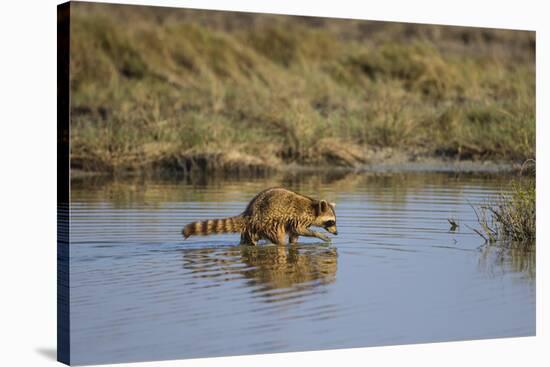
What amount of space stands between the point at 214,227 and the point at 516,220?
2909mm

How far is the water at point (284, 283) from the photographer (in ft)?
30.8

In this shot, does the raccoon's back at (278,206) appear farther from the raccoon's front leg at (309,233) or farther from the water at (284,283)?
the water at (284,283)

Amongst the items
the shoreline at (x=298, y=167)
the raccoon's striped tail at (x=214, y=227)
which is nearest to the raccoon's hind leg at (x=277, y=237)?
the raccoon's striped tail at (x=214, y=227)

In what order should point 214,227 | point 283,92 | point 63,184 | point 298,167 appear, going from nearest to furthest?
point 63,184
point 214,227
point 298,167
point 283,92

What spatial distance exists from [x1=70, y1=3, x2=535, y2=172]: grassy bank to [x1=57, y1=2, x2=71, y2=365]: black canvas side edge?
5.68 m

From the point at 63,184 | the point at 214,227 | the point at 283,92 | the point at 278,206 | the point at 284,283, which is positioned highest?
the point at 283,92

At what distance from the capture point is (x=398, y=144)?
15961 mm

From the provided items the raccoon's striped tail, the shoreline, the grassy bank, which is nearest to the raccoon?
the raccoon's striped tail

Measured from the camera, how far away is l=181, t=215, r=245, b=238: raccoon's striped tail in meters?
11.3

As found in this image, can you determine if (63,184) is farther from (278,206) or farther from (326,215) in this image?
(326,215)

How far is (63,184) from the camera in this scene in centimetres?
934

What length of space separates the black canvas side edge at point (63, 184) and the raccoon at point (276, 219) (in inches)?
81.4

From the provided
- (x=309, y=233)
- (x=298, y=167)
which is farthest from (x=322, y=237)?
(x=298, y=167)

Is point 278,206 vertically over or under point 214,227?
over
